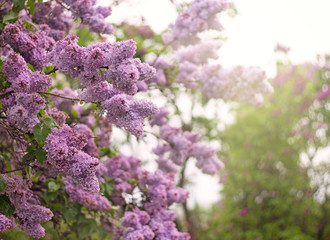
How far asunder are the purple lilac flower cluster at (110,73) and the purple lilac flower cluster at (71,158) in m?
0.23

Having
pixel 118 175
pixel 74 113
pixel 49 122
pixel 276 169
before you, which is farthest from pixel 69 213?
pixel 276 169

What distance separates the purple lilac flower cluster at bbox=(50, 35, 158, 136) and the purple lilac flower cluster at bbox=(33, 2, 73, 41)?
104 cm

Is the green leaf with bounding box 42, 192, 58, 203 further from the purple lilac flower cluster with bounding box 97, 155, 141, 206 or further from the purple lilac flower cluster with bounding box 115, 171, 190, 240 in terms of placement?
the purple lilac flower cluster with bounding box 115, 171, 190, 240

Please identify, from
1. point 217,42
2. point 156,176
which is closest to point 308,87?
point 217,42

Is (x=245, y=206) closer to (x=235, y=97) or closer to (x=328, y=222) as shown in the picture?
(x=328, y=222)

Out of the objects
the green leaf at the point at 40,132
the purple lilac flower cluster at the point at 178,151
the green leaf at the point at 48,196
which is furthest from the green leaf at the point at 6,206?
the purple lilac flower cluster at the point at 178,151

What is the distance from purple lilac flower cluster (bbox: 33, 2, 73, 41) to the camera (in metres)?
2.93

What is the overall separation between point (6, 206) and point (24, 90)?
661 mm

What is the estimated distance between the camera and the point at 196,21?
3.39m

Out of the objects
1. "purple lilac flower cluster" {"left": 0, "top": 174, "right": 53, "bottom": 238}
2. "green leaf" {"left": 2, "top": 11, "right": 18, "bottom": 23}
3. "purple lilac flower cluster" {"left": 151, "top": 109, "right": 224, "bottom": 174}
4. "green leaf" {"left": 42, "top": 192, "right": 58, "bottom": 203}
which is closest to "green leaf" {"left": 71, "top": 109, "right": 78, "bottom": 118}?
"green leaf" {"left": 42, "top": 192, "right": 58, "bottom": 203}

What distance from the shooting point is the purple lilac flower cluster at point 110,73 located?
5.87 feet

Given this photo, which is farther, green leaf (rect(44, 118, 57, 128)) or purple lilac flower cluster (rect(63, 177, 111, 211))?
purple lilac flower cluster (rect(63, 177, 111, 211))

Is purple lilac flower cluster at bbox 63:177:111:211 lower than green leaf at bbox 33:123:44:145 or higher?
higher

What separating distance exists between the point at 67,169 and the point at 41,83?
43 cm
